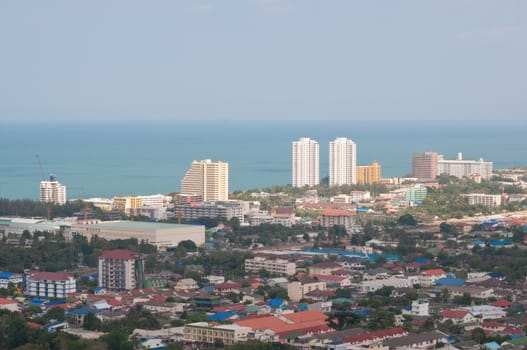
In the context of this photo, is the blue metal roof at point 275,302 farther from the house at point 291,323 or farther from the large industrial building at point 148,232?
the large industrial building at point 148,232

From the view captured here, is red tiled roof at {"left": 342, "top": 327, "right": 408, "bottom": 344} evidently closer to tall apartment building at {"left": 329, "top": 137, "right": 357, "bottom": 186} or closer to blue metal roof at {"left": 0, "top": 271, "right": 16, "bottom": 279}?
blue metal roof at {"left": 0, "top": 271, "right": 16, "bottom": 279}

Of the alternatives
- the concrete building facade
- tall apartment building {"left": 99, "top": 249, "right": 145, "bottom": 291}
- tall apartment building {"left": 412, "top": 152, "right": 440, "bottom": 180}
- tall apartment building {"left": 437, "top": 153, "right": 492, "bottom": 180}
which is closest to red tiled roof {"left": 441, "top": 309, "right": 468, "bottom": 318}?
tall apartment building {"left": 99, "top": 249, "right": 145, "bottom": 291}

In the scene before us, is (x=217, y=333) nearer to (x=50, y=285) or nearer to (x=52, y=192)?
(x=50, y=285)

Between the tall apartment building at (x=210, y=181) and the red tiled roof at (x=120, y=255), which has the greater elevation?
the tall apartment building at (x=210, y=181)

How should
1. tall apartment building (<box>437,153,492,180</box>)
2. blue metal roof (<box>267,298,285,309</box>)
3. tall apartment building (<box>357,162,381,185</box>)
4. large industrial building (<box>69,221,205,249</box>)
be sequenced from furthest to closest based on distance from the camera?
tall apartment building (<box>437,153,492,180</box>) → tall apartment building (<box>357,162,381,185</box>) → large industrial building (<box>69,221,205,249</box>) → blue metal roof (<box>267,298,285,309</box>)

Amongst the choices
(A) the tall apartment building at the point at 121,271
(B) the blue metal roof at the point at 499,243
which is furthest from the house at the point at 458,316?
(B) the blue metal roof at the point at 499,243

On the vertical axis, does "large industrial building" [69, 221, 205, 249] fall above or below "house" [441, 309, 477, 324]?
above

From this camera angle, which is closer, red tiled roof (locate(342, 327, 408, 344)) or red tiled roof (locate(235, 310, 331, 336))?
red tiled roof (locate(342, 327, 408, 344))
